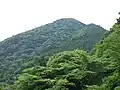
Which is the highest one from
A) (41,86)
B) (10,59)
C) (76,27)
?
(76,27)

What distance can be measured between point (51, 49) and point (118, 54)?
131ft

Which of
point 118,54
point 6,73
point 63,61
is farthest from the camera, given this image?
point 6,73

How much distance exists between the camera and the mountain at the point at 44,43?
50.1 metres

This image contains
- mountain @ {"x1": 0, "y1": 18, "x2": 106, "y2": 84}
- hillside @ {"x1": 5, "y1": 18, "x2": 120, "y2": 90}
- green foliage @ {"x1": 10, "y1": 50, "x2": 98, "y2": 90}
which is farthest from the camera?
mountain @ {"x1": 0, "y1": 18, "x2": 106, "y2": 84}

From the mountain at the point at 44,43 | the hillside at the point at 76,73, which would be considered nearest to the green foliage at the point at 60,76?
the hillside at the point at 76,73

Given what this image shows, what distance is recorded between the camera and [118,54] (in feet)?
54.1

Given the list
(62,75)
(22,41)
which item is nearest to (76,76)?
(62,75)

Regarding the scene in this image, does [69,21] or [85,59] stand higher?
[69,21]

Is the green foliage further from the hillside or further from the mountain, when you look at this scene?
the mountain

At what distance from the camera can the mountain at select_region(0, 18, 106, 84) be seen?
50.1 m

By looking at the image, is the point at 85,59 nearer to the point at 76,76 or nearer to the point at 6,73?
the point at 76,76

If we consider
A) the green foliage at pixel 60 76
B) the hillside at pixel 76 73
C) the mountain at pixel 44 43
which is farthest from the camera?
the mountain at pixel 44 43

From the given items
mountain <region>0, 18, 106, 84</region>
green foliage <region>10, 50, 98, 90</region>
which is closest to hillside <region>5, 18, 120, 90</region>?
green foliage <region>10, 50, 98, 90</region>

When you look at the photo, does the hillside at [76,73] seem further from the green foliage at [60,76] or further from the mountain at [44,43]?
the mountain at [44,43]
